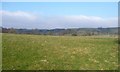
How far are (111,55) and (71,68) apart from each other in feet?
24.9

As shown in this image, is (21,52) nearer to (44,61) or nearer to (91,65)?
(44,61)

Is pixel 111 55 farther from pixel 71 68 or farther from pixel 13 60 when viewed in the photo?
pixel 13 60

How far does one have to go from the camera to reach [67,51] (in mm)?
30453

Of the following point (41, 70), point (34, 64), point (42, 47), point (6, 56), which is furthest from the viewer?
point (42, 47)

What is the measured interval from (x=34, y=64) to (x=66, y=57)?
4.31m

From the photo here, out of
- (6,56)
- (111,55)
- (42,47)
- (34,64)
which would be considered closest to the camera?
(34,64)

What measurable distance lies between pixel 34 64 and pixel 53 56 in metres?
3.67

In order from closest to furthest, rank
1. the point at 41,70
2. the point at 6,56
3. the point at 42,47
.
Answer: the point at 41,70 → the point at 6,56 → the point at 42,47

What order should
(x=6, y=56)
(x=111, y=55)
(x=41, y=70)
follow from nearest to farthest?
(x=41, y=70) < (x=6, y=56) < (x=111, y=55)

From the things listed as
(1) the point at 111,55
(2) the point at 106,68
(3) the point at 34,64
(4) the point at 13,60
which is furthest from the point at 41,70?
(1) the point at 111,55

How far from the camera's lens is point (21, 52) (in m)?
28.8

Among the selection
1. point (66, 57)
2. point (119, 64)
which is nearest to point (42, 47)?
point (66, 57)

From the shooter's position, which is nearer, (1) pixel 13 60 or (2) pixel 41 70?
(2) pixel 41 70

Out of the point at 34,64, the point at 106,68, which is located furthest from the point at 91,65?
the point at 34,64
